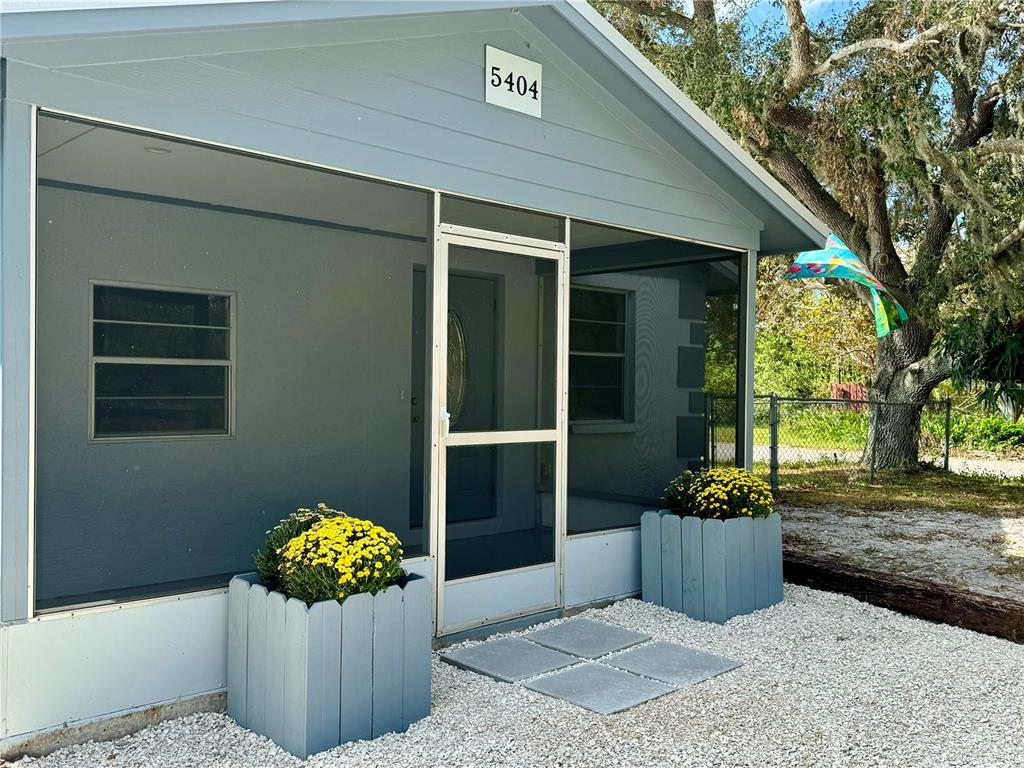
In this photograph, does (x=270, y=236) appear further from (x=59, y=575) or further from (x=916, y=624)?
(x=916, y=624)

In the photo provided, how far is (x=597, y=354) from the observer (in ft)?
16.9

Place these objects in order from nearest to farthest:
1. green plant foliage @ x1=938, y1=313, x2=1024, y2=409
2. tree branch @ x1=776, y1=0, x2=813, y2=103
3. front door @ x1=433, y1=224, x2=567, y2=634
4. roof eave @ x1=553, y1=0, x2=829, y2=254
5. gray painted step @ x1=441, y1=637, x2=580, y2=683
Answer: gray painted step @ x1=441, y1=637, x2=580, y2=683 → front door @ x1=433, y1=224, x2=567, y2=634 → roof eave @ x1=553, y1=0, x2=829, y2=254 → tree branch @ x1=776, y1=0, x2=813, y2=103 → green plant foliage @ x1=938, y1=313, x2=1024, y2=409

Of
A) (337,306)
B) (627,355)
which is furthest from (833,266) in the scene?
(337,306)

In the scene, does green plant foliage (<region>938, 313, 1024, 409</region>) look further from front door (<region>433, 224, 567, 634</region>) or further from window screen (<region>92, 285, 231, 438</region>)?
window screen (<region>92, 285, 231, 438</region>)

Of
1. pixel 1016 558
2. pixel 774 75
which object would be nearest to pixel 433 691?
pixel 1016 558

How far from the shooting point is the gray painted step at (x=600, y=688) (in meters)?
3.69

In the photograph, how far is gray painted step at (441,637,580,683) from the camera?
4.02 meters

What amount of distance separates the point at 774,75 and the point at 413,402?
20.8 feet

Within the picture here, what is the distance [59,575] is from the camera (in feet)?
16.4

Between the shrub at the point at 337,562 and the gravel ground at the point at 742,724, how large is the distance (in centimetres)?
56

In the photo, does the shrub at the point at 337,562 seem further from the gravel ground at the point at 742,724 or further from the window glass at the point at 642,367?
the window glass at the point at 642,367

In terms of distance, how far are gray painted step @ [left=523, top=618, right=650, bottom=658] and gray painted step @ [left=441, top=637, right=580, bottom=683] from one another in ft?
0.29

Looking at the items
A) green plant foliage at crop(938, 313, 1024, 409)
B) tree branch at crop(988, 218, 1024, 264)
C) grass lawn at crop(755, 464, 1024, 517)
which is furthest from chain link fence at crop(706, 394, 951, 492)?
tree branch at crop(988, 218, 1024, 264)

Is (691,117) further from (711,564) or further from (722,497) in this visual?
(711,564)
